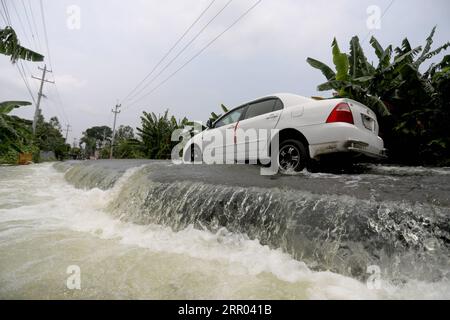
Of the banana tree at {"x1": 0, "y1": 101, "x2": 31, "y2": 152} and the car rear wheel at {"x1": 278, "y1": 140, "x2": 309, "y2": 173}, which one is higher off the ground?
the banana tree at {"x1": 0, "y1": 101, "x2": 31, "y2": 152}

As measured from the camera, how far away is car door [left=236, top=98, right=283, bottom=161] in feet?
14.5

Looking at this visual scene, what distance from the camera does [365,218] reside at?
2078 mm

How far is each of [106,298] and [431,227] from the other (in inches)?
91.8

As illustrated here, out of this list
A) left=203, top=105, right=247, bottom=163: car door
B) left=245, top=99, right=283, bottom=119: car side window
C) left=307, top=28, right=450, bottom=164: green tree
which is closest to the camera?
left=245, top=99, right=283, bottom=119: car side window

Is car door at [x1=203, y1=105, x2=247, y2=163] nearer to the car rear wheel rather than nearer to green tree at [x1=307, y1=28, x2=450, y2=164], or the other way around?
the car rear wheel

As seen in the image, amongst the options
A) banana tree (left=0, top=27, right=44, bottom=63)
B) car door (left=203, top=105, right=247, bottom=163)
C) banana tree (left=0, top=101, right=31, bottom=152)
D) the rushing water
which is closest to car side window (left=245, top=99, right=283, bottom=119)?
car door (left=203, top=105, right=247, bottom=163)

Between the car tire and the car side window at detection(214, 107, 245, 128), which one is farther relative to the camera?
the car tire

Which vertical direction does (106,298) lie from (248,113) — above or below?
below

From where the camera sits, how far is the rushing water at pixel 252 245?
1721 millimetres

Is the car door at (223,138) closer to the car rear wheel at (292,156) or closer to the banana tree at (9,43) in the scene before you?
the car rear wheel at (292,156)

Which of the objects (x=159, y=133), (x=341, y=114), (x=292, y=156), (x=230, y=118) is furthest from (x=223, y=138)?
(x=159, y=133)
